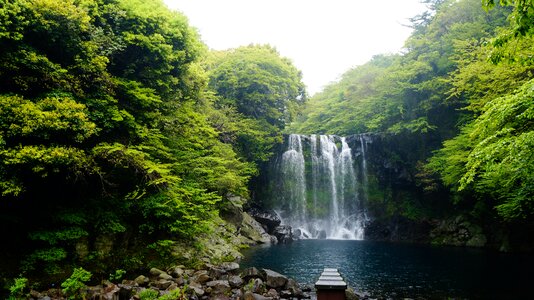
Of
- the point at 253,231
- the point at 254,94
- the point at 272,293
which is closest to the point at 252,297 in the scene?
the point at 272,293

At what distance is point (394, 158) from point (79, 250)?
2936cm

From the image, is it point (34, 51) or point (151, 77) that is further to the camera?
point (151, 77)

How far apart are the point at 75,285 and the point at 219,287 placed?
4354mm

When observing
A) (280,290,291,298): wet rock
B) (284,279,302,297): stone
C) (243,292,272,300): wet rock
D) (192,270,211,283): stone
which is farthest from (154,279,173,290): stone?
(284,279,302,297): stone

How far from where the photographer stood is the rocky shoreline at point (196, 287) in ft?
30.5

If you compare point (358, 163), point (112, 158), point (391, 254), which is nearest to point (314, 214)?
point (358, 163)

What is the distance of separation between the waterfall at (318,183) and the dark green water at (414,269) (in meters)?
10.9

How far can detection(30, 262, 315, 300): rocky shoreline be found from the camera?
9.29 meters

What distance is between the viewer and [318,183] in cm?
3441

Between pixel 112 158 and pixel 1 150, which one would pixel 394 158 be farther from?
pixel 1 150

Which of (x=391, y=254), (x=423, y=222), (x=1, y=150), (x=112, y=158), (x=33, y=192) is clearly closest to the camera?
(x=1, y=150)

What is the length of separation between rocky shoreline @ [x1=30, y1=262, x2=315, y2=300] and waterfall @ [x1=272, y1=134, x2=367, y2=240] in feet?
70.1

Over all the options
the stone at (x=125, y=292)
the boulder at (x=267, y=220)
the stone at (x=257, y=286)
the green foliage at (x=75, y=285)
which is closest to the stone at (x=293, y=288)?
the stone at (x=257, y=286)

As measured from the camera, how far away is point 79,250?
38.1 feet
